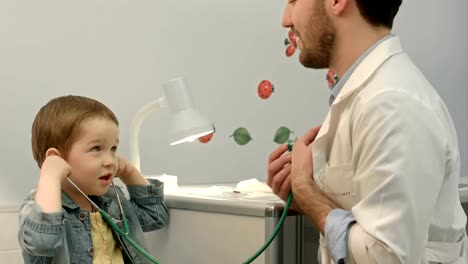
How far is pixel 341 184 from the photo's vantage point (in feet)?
5.00

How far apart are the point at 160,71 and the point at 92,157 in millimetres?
716

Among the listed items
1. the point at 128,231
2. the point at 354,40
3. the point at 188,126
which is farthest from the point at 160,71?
the point at 354,40

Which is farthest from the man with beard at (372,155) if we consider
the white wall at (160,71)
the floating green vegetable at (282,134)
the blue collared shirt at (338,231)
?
the floating green vegetable at (282,134)

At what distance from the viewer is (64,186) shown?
1.71 meters

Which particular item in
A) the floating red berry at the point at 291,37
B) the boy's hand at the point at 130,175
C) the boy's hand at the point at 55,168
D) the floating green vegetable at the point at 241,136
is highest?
the floating red berry at the point at 291,37

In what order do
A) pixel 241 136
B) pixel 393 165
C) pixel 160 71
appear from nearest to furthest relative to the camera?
pixel 393 165, pixel 160 71, pixel 241 136

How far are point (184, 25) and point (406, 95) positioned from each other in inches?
46.0

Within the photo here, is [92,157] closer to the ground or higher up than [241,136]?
higher up

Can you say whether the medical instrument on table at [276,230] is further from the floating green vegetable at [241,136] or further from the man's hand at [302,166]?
the floating green vegetable at [241,136]

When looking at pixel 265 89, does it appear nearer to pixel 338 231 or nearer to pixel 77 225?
pixel 77 225

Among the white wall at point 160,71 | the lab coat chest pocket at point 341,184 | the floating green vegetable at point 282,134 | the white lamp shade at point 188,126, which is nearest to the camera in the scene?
the lab coat chest pocket at point 341,184

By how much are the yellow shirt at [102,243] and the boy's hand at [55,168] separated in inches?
5.7

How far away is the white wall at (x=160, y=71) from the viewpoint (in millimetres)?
2076

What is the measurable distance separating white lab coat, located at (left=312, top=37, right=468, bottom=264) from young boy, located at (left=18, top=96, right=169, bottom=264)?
0.50 m
